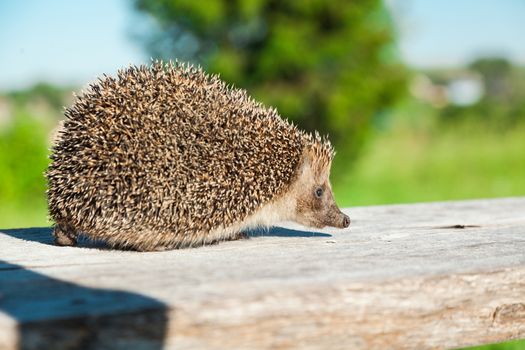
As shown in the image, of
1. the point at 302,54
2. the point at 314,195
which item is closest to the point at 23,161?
the point at 302,54

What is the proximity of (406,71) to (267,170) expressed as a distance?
50.2 ft

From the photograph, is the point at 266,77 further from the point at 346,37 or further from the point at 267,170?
the point at 267,170

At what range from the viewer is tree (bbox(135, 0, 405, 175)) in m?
17.8

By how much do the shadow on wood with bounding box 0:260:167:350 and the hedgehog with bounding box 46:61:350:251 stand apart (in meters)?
1.19

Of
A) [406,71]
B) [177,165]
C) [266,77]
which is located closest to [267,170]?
[177,165]

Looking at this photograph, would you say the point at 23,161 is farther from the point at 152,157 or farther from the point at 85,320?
the point at 85,320

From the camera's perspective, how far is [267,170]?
14.2ft

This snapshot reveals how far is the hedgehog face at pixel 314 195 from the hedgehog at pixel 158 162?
0.38 metres

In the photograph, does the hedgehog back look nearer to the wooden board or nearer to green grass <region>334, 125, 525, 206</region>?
the wooden board

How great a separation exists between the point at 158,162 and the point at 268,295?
55.2 inches

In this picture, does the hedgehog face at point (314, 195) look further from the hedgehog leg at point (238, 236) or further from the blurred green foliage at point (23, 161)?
the blurred green foliage at point (23, 161)

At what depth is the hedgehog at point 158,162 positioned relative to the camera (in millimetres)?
3729

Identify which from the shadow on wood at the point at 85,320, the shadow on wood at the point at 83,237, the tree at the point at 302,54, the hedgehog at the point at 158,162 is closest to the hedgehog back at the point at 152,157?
the hedgehog at the point at 158,162

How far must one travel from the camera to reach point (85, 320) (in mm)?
2285
